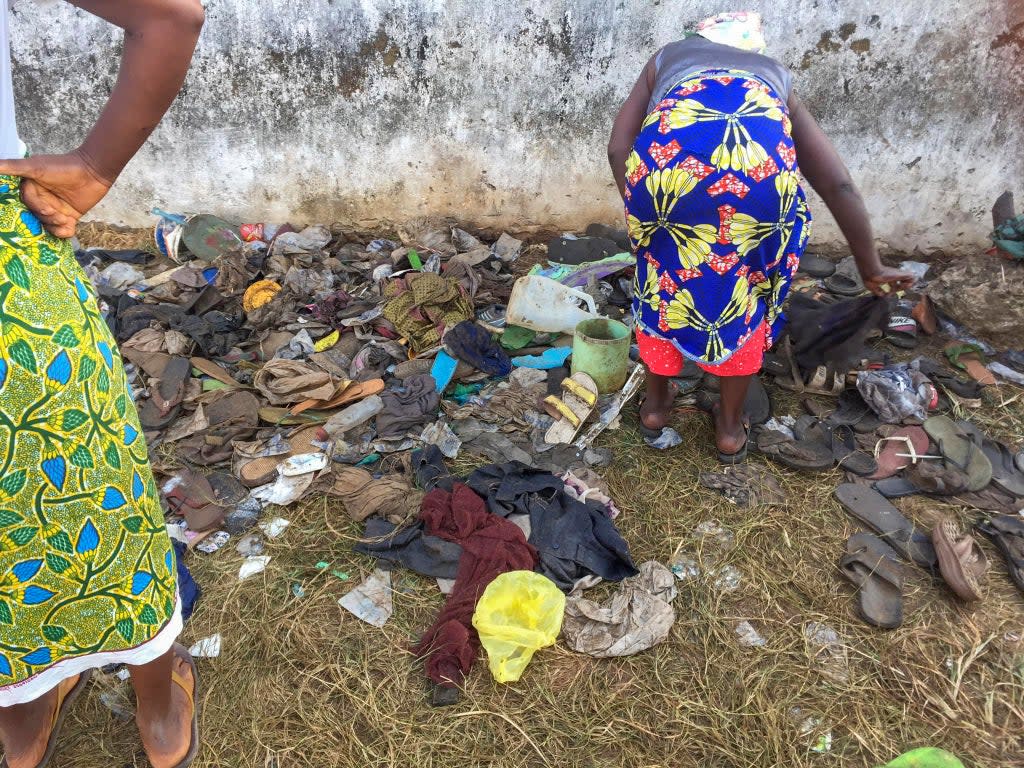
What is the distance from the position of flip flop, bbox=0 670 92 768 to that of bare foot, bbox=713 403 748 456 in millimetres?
2610

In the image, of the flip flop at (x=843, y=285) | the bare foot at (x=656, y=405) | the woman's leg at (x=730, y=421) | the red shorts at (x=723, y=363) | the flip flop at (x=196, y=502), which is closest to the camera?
the red shorts at (x=723, y=363)

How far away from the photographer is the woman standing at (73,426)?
3.77 ft

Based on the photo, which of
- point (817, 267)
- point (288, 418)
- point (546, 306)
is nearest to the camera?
point (288, 418)

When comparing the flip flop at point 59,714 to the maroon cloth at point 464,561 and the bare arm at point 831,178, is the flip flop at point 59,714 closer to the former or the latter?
the maroon cloth at point 464,561

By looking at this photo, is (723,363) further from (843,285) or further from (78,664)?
(78,664)

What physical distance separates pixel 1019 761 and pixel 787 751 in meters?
0.68

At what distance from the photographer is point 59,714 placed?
198cm

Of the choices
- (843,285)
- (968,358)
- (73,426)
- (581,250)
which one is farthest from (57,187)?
(968,358)

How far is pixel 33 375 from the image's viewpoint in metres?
1.16

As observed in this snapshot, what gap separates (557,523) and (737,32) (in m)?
1.98

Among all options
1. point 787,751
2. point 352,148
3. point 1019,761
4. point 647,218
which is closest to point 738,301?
point 647,218

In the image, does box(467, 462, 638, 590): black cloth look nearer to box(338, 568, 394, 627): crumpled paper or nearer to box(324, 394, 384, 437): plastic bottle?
box(338, 568, 394, 627): crumpled paper

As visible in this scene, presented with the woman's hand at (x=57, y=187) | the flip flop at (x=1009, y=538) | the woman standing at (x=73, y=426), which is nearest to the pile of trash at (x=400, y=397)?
the woman standing at (x=73, y=426)

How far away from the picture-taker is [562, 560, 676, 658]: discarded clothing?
2244mm
